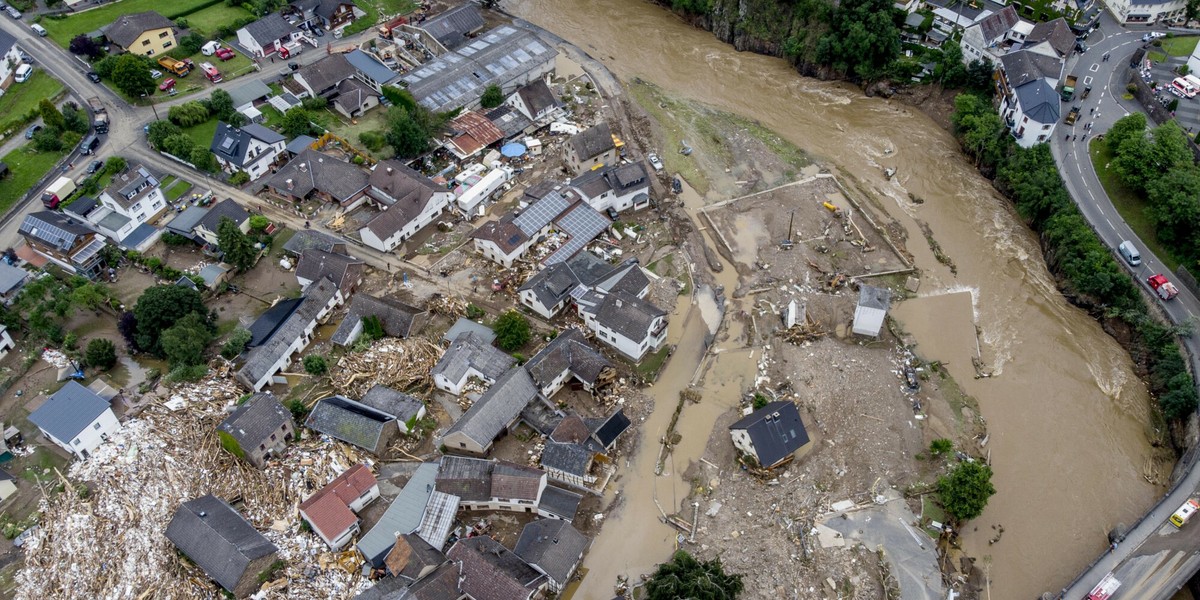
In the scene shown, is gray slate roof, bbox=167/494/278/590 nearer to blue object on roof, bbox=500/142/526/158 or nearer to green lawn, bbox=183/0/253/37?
blue object on roof, bbox=500/142/526/158

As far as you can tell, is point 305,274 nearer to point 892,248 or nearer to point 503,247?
point 503,247

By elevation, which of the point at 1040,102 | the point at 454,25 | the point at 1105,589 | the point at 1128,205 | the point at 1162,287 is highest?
the point at 1040,102

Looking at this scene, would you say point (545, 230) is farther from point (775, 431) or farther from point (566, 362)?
point (775, 431)

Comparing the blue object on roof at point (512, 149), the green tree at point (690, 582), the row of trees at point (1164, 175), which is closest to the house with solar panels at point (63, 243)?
the blue object on roof at point (512, 149)

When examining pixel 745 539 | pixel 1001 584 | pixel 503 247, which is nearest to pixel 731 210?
pixel 503 247

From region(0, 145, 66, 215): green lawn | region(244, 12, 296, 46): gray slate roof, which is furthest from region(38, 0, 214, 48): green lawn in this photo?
region(0, 145, 66, 215): green lawn

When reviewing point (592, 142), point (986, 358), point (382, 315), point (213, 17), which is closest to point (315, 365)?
point (382, 315)

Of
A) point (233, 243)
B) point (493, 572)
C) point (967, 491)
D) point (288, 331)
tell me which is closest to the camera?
point (493, 572)
